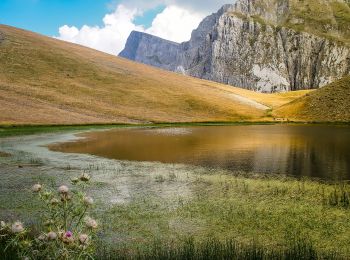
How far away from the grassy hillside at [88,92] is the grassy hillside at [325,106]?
27.3ft

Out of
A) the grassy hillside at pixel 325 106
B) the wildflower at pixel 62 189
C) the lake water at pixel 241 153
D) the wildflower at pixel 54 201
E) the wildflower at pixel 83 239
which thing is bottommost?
the lake water at pixel 241 153

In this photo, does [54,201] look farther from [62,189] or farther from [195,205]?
[195,205]

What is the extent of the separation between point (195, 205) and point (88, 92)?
80.2 m

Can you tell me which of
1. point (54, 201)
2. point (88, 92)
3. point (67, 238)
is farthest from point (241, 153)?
point (88, 92)

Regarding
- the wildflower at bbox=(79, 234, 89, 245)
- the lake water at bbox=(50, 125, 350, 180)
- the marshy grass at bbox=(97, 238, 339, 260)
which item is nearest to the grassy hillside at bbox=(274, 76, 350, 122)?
the lake water at bbox=(50, 125, 350, 180)

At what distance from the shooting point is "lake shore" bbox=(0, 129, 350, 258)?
42.5 feet

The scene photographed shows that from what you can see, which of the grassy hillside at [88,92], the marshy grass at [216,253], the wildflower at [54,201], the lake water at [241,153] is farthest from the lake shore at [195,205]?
the grassy hillside at [88,92]

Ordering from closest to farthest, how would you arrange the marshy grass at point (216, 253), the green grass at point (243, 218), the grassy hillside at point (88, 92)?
the marshy grass at point (216, 253) < the green grass at point (243, 218) < the grassy hillside at point (88, 92)

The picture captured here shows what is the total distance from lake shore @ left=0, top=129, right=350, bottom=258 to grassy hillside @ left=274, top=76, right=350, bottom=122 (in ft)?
198

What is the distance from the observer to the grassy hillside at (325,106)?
7975 cm

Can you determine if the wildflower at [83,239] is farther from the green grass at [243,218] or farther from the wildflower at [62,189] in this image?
the green grass at [243,218]

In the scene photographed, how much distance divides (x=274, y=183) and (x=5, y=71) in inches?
3312

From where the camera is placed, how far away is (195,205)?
16891 mm

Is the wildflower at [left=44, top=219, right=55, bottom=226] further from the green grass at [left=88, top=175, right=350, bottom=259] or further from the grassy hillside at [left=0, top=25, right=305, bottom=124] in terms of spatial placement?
the grassy hillside at [left=0, top=25, right=305, bottom=124]
